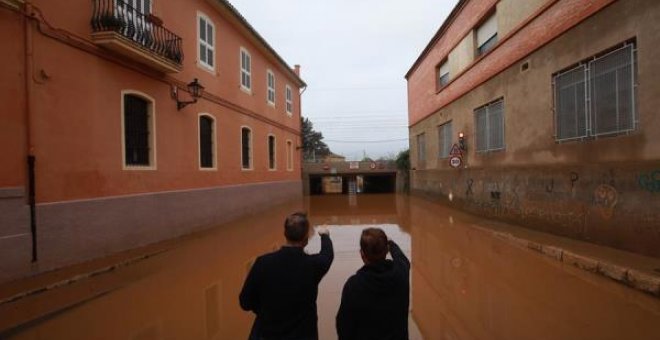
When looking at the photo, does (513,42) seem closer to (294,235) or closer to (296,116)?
(294,235)

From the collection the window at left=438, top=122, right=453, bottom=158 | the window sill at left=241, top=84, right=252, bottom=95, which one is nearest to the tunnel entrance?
the window at left=438, top=122, right=453, bottom=158

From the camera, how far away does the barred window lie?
10242 millimetres

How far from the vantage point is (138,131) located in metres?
10.7

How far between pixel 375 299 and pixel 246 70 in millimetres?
16905

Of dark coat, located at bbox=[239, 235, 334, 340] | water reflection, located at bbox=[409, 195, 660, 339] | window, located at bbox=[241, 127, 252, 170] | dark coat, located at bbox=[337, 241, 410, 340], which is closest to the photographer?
dark coat, located at bbox=[337, 241, 410, 340]

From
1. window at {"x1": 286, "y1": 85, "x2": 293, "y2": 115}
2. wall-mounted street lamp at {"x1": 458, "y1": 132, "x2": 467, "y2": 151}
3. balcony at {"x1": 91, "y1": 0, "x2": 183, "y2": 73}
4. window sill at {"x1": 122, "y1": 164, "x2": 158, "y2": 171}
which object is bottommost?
window sill at {"x1": 122, "y1": 164, "x2": 158, "y2": 171}

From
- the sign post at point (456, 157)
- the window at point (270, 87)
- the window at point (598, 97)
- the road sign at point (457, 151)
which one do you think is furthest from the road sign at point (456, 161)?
the window at point (270, 87)

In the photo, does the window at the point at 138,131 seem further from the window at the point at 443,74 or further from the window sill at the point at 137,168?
the window at the point at 443,74

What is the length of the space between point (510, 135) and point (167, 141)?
9.96 meters

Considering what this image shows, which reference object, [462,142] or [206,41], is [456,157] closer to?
[462,142]

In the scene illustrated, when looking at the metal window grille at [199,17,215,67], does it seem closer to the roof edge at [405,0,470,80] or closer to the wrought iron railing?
the wrought iron railing

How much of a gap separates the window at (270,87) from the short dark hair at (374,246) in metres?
19.3

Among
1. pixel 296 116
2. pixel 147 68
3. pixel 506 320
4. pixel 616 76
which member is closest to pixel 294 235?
pixel 506 320

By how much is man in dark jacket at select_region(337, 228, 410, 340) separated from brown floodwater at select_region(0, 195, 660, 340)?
254 centimetres
